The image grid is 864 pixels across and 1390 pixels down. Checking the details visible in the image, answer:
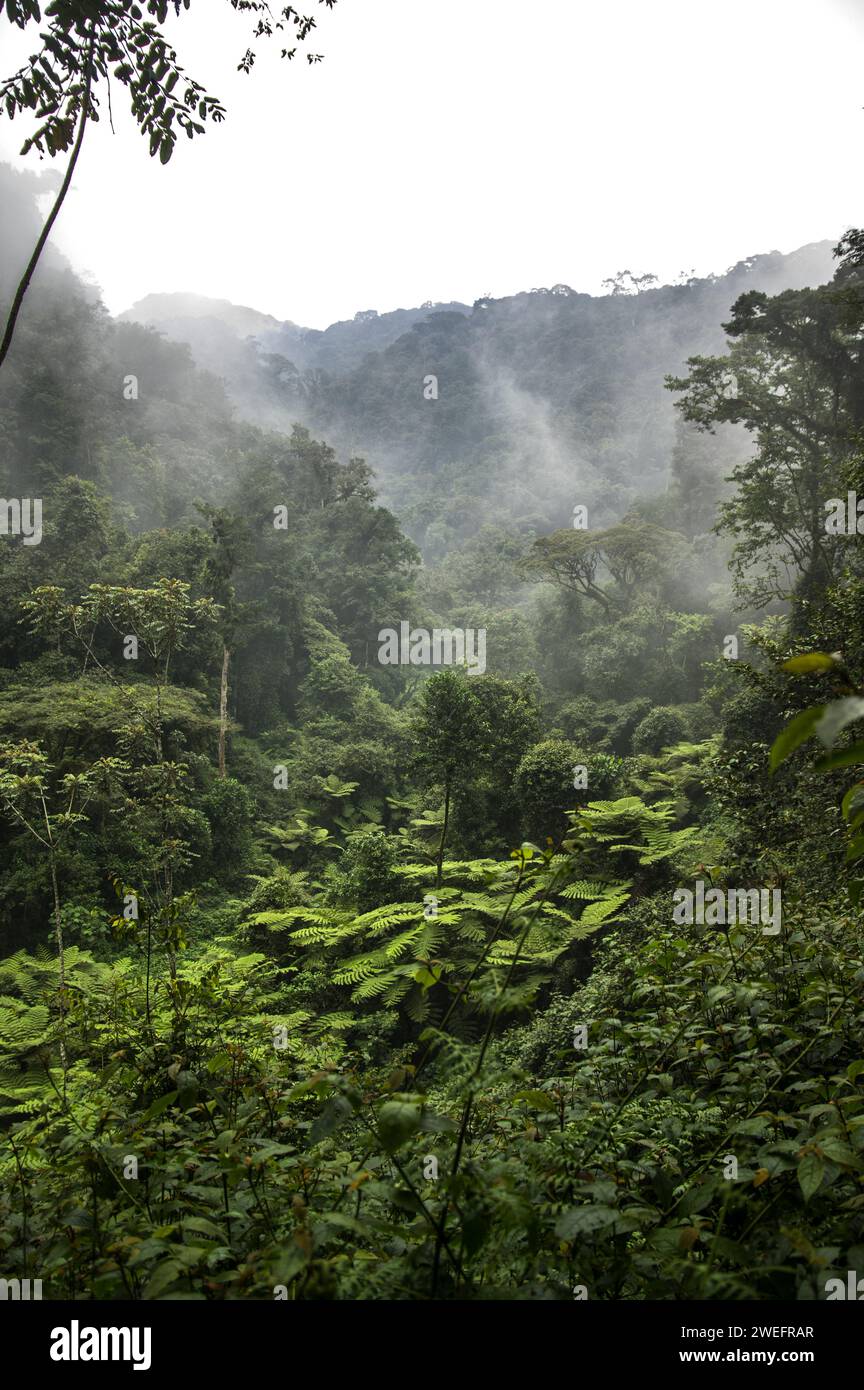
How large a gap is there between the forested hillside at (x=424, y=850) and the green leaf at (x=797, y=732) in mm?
12

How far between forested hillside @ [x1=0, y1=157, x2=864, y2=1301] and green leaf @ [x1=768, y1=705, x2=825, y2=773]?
12 millimetres

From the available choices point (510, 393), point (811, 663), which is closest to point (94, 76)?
point (811, 663)

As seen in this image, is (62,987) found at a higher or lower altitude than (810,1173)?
lower

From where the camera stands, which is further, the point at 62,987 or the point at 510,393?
the point at 510,393

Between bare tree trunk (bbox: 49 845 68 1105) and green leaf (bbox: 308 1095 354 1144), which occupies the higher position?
green leaf (bbox: 308 1095 354 1144)

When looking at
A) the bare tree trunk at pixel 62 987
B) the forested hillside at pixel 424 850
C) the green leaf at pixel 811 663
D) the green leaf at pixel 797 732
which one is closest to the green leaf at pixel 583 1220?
the forested hillside at pixel 424 850

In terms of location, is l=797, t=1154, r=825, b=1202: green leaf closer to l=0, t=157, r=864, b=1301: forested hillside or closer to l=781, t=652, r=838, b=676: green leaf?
l=0, t=157, r=864, b=1301: forested hillside

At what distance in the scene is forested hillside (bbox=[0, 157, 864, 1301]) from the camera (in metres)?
1.28

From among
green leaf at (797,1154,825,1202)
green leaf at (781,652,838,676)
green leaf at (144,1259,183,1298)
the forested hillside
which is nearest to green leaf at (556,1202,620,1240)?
the forested hillside

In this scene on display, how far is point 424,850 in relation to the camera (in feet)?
40.3

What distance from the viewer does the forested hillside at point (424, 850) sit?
1281mm

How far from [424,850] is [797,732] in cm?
1174

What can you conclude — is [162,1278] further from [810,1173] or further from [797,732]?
[797,732]

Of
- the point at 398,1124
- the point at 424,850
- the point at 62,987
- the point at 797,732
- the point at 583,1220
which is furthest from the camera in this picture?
the point at 424,850
